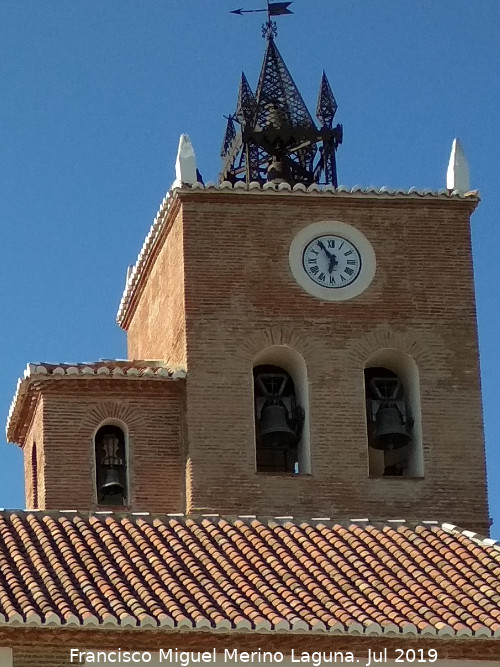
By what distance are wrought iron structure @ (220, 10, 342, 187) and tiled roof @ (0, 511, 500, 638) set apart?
5276 millimetres

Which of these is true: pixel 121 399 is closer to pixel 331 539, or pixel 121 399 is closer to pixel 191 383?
pixel 191 383

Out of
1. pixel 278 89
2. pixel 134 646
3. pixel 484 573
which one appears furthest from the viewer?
pixel 278 89

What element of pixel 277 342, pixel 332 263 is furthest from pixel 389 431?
pixel 332 263

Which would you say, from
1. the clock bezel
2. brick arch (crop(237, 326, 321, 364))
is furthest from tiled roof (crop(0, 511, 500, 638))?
the clock bezel

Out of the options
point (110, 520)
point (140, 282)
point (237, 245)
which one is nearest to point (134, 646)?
point (110, 520)

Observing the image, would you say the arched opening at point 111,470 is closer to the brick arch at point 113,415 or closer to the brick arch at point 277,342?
the brick arch at point 113,415

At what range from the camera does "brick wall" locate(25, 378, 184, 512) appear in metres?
27.6

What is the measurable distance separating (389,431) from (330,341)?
48.9 inches

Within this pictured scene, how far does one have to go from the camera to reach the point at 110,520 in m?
26.1

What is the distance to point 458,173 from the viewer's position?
2927 cm

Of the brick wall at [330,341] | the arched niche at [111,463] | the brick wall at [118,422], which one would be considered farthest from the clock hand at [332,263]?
the arched niche at [111,463]

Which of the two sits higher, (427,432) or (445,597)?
(427,432)

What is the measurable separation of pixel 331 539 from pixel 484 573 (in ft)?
5.59

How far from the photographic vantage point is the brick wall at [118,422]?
90.5ft
